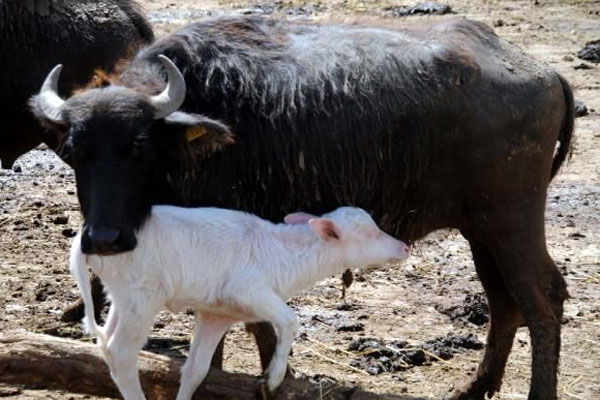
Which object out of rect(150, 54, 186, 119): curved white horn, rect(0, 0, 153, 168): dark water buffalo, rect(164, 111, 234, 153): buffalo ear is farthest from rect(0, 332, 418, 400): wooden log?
rect(0, 0, 153, 168): dark water buffalo

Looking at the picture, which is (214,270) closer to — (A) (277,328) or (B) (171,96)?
(A) (277,328)

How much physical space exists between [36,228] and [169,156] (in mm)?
3942

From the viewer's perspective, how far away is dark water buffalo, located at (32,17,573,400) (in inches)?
243

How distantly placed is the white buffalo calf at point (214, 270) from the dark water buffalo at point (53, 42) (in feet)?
7.56

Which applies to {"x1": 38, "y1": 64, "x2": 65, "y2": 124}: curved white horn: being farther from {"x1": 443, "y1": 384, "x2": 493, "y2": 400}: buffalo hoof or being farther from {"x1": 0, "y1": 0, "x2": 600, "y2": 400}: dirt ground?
{"x1": 443, "y1": 384, "x2": 493, "y2": 400}: buffalo hoof

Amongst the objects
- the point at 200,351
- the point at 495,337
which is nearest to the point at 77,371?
the point at 200,351

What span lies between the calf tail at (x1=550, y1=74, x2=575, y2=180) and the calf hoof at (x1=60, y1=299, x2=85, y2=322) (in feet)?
10.0

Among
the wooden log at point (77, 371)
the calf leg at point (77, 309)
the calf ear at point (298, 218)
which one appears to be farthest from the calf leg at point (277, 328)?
the calf leg at point (77, 309)

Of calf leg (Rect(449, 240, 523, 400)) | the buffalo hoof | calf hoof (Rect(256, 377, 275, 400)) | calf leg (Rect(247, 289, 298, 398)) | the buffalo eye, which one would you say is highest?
the buffalo eye

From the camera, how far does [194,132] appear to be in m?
5.78

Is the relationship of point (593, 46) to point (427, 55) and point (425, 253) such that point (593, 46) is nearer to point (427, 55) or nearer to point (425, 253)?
point (425, 253)

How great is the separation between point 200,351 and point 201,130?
105 centimetres

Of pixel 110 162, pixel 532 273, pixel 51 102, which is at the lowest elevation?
pixel 532 273

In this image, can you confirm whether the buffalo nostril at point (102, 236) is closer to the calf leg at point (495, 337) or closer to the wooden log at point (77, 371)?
the wooden log at point (77, 371)
